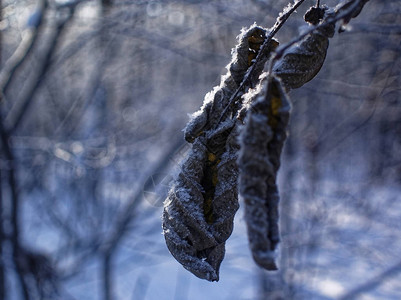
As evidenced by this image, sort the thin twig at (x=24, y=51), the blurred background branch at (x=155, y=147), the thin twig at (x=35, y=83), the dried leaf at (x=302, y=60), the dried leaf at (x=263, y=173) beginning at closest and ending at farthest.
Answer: the dried leaf at (x=263, y=173) < the dried leaf at (x=302, y=60) < the thin twig at (x=24, y=51) < the thin twig at (x=35, y=83) < the blurred background branch at (x=155, y=147)

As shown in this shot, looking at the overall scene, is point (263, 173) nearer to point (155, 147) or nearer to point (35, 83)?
point (35, 83)

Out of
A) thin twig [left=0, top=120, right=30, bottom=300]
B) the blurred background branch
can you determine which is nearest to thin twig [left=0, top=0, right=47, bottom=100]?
the blurred background branch

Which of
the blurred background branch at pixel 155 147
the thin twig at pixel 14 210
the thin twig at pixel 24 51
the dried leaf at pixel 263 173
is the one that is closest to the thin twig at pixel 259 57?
the dried leaf at pixel 263 173

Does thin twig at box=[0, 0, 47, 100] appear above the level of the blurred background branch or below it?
above

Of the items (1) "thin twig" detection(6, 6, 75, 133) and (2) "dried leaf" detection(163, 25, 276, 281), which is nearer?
(2) "dried leaf" detection(163, 25, 276, 281)

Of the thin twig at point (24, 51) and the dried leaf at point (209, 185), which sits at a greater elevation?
the dried leaf at point (209, 185)

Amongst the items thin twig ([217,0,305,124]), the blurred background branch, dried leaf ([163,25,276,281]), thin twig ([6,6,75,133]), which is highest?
thin twig ([217,0,305,124])

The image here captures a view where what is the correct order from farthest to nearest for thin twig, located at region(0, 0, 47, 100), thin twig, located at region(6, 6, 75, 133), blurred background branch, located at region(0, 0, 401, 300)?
blurred background branch, located at region(0, 0, 401, 300) → thin twig, located at region(6, 6, 75, 133) → thin twig, located at region(0, 0, 47, 100)

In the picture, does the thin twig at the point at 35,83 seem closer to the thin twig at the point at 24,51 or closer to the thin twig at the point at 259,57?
the thin twig at the point at 24,51

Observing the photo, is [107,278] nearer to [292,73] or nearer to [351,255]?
[351,255]

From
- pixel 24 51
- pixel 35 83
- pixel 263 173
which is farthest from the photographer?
pixel 35 83

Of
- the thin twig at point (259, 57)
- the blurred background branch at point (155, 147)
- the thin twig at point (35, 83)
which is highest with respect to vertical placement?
the thin twig at point (259, 57)

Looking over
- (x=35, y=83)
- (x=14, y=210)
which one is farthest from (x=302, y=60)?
(x=14, y=210)

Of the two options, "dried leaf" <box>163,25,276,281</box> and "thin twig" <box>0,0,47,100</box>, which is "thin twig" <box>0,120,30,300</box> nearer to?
"thin twig" <box>0,0,47,100</box>
